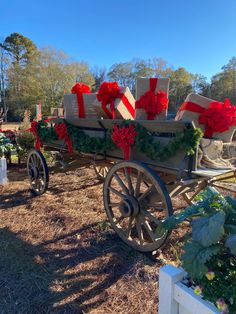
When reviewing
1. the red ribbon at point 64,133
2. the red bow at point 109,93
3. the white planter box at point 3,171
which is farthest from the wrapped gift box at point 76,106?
the white planter box at point 3,171

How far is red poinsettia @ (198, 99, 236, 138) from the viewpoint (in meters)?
2.50

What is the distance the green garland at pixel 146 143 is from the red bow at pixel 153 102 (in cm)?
21

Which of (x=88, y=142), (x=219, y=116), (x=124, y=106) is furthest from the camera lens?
(x=88, y=142)

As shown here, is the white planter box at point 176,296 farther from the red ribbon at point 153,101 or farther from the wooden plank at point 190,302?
the red ribbon at point 153,101

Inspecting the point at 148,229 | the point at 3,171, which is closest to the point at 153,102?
the point at 148,229

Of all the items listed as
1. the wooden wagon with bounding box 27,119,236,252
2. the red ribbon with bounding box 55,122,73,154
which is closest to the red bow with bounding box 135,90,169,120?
the wooden wagon with bounding box 27,119,236,252

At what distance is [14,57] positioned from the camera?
36125 millimetres

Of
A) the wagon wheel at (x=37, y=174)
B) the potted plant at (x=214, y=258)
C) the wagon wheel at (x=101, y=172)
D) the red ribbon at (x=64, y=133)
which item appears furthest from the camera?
the wagon wheel at (x=101, y=172)

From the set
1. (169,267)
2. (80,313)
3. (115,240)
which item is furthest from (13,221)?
(169,267)

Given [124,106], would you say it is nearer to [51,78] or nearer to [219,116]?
[219,116]

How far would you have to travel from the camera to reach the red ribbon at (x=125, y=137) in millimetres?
2582

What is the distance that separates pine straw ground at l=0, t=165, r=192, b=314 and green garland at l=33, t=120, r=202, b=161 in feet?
3.25

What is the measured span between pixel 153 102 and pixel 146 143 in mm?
429

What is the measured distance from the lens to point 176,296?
4.21 ft
